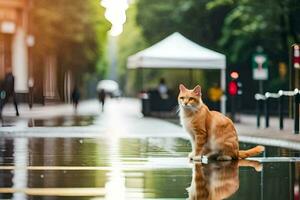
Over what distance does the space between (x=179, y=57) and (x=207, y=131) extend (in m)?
21.4

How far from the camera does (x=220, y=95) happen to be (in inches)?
1382

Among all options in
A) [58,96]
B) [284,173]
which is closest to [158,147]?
[284,173]

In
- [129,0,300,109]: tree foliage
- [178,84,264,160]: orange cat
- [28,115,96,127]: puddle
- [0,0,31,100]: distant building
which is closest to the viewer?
[178,84,264,160]: orange cat

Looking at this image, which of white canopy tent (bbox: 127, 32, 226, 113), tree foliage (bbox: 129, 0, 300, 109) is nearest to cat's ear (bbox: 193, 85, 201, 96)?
white canopy tent (bbox: 127, 32, 226, 113)

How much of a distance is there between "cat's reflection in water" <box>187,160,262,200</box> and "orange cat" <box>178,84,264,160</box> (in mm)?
265

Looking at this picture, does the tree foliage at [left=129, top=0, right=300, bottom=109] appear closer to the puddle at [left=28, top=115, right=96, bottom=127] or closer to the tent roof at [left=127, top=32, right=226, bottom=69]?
the tent roof at [left=127, top=32, right=226, bottom=69]

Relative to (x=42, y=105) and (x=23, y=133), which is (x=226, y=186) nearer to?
(x=23, y=133)

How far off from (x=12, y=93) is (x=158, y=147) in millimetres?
14781

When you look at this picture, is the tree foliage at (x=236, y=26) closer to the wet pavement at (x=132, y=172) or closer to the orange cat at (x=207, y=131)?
the wet pavement at (x=132, y=172)

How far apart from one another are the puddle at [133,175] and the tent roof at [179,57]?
16.4 meters

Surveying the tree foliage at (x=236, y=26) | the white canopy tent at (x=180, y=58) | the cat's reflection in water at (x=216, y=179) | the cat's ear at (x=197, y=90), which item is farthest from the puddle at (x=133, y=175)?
the tree foliage at (x=236, y=26)

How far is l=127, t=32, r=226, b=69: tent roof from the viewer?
112ft

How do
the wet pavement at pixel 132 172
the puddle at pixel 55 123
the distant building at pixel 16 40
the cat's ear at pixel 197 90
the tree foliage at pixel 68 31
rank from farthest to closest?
the tree foliage at pixel 68 31 < the distant building at pixel 16 40 < the puddle at pixel 55 123 < the cat's ear at pixel 197 90 < the wet pavement at pixel 132 172

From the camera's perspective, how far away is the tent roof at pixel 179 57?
112 feet
